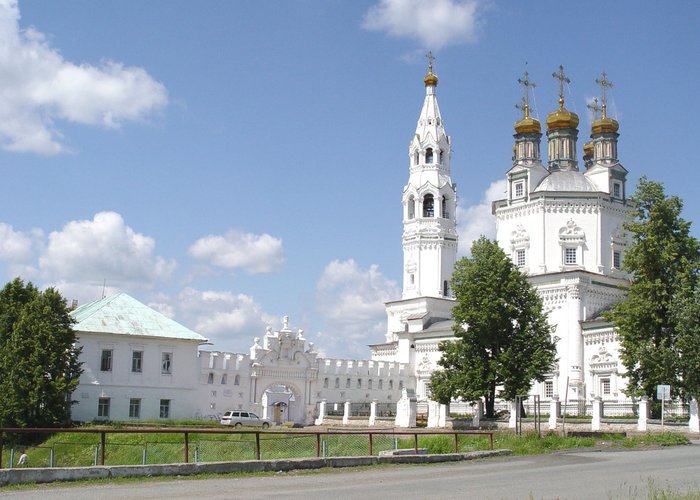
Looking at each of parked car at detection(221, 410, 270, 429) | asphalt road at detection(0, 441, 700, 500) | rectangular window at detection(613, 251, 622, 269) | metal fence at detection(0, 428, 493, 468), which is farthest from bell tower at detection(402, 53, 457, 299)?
asphalt road at detection(0, 441, 700, 500)

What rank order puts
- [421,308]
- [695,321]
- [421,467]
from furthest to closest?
[421,308]
[695,321]
[421,467]

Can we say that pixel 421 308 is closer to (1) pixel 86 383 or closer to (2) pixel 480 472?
(1) pixel 86 383

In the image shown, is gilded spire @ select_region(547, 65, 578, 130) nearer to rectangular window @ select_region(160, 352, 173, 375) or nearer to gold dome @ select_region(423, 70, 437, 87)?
gold dome @ select_region(423, 70, 437, 87)

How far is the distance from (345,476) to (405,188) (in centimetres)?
4933

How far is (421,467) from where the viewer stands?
60.0ft

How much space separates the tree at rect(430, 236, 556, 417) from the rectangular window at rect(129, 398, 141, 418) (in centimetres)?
1484

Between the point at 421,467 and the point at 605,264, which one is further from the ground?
the point at 605,264

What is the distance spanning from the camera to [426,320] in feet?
205

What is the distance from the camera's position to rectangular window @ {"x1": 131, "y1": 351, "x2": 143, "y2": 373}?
142ft

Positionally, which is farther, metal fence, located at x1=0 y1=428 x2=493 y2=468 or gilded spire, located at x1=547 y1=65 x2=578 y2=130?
gilded spire, located at x1=547 y1=65 x2=578 y2=130

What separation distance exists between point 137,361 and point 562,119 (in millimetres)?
32598

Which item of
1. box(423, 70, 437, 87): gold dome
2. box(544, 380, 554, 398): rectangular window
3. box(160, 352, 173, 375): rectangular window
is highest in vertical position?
box(423, 70, 437, 87): gold dome

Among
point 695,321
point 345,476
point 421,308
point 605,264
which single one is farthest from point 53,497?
point 421,308

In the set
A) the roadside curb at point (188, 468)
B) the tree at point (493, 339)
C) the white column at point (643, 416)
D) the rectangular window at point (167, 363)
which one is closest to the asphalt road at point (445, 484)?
the roadside curb at point (188, 468)
